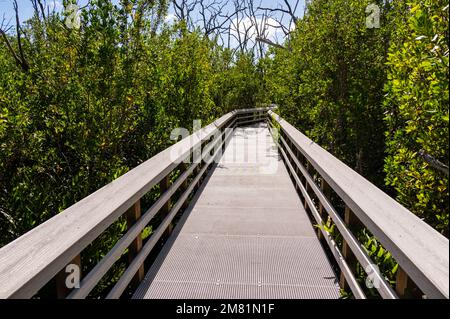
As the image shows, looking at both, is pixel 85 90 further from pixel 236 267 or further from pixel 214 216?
pixel 236 267

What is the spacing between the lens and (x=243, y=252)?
3777 mm

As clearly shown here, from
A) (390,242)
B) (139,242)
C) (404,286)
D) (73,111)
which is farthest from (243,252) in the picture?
(73,111)

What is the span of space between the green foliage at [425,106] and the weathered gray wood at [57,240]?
204 cm

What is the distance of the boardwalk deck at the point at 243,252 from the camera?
10.1 ft

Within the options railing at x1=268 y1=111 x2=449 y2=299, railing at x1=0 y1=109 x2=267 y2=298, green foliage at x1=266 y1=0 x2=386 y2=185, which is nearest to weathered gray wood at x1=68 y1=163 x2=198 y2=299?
railing at x1=0 y1=109 x2=267 y2=298

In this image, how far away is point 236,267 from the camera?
11.3ft

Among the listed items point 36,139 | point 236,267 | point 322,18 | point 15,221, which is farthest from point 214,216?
point 322,18

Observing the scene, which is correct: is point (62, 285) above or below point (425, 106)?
below

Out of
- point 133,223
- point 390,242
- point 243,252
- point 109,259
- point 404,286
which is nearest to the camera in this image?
point 390,242

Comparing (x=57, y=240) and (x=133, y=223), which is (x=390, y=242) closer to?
(x=57, y=240)

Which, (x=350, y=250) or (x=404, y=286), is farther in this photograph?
(x=350, y=250)

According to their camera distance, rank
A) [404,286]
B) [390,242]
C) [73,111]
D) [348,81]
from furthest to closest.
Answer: [348,81]
[73,111]
[404,286]
[390,242]

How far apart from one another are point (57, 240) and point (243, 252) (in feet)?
7.27

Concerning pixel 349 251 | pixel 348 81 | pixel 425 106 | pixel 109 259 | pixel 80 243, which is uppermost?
pixel 348 81
